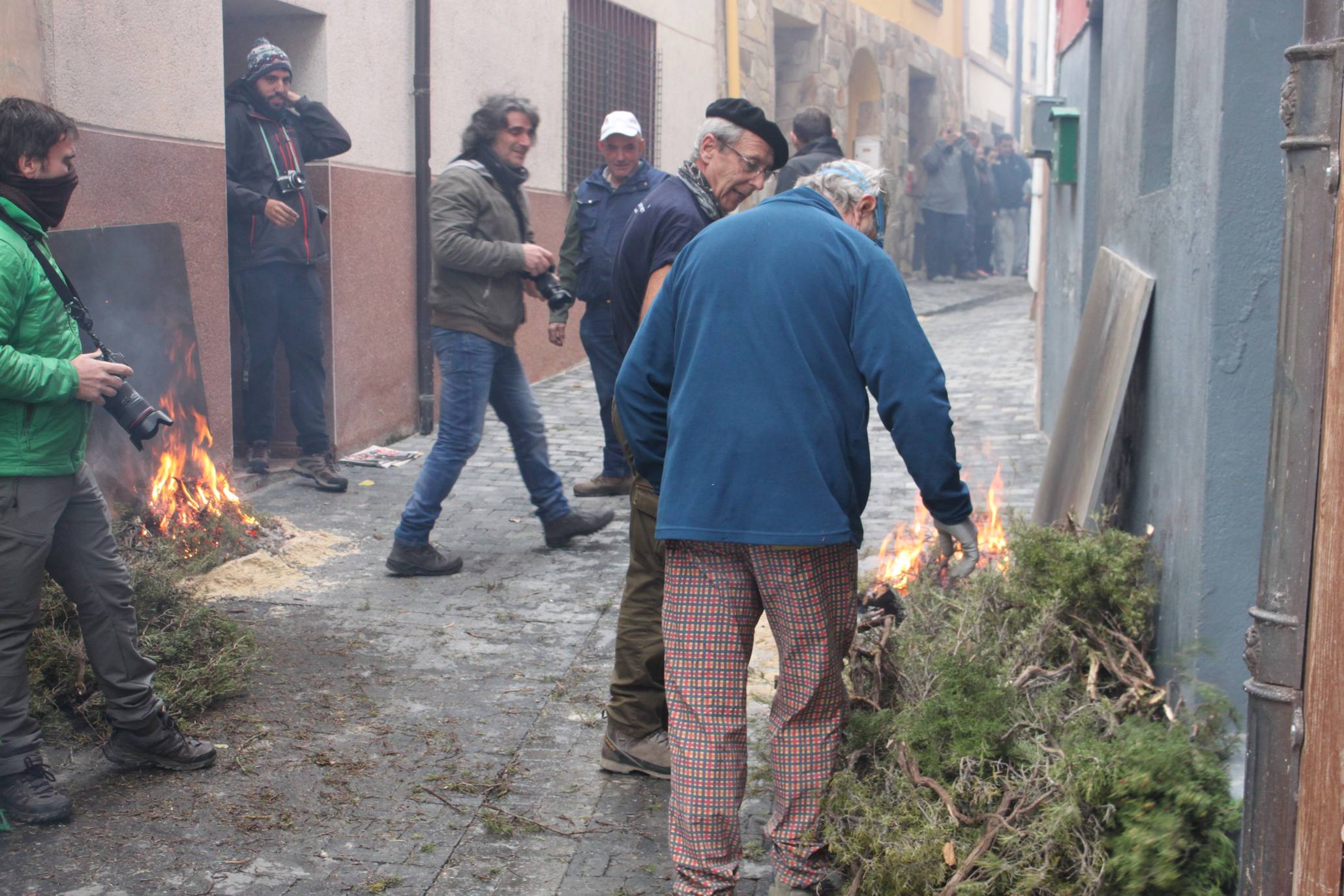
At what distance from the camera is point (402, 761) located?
4.21m

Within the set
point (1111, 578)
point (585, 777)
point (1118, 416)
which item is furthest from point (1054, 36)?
point (585, 777)

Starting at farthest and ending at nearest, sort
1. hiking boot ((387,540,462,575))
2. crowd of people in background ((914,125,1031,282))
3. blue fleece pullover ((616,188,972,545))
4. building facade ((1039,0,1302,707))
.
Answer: crowd of people in background ((914,125,1031,282))
hiking boot ((387,540,462,575))
building facade ((1039,0,1302,707))
blue fleece pullover ((616,188,972,545))

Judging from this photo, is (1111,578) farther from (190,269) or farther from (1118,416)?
(190,269)

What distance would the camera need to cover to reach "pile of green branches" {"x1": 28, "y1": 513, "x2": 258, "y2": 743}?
169 inches

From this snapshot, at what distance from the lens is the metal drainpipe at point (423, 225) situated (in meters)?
9.53

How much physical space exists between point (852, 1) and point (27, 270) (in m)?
17.7

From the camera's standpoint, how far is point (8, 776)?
12.1ft

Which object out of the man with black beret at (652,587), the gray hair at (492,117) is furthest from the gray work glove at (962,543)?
the gray hair at (492,117)

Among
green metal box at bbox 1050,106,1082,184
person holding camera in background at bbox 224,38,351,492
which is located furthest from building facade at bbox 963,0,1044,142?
person holding camera in background at bbox 224,38,351,492

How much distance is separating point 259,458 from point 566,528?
92.8 inches

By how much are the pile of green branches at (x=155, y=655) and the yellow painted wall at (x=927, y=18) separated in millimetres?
16971

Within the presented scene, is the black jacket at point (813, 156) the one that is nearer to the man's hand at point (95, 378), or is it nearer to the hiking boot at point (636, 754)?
the hiking boot at point (636, 754)

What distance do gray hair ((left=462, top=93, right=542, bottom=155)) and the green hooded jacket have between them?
284 centimetres

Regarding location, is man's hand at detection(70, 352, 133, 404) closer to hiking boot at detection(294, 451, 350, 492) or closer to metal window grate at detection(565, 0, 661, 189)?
hiking boot at detection(294, 451, 350, 492)
